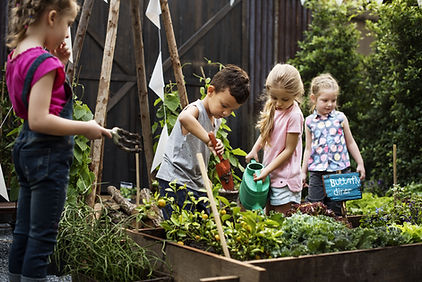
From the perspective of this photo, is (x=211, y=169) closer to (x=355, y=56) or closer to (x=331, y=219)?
(x=331, y=219)

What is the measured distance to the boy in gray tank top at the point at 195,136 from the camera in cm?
308

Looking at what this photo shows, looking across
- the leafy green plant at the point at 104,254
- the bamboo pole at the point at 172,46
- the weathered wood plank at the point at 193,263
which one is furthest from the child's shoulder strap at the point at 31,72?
the bamboo pole at the point at 172,46

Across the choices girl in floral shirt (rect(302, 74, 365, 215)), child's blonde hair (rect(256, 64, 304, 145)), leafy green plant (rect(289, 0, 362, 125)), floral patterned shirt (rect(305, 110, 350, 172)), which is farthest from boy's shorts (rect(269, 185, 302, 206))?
leafy green plant (rect(289, 0, 362, 125))

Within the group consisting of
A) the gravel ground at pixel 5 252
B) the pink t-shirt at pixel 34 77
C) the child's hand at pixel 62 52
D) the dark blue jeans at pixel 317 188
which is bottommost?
the gravel ground at pixel 5 252

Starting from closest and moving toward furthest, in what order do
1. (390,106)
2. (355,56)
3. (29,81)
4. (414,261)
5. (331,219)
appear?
1. (29,81)
2. (414,261)
3. (331,219)
4. (390,106)
5. (355,56)

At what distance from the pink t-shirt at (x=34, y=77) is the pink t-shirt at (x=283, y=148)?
1.64m

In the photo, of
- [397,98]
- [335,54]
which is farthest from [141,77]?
[335,54]

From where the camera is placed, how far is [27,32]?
2066mm

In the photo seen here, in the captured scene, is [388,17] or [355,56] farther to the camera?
[355,56]

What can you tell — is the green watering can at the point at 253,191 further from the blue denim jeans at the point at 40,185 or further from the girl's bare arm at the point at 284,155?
the blue denim jeans at the point at 40,185

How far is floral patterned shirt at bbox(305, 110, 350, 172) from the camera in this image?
4.21 meters

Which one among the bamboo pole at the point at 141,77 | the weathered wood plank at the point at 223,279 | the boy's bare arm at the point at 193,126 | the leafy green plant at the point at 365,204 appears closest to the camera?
the weathered wood plank at the point at 223,279

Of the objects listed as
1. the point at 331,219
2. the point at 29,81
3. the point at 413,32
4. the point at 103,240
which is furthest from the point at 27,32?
the point at 413,32

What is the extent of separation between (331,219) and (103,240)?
46.7 inches
